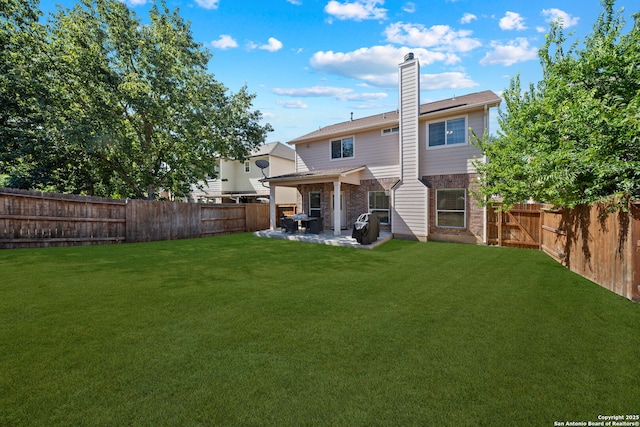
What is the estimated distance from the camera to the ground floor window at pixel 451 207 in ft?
35.7

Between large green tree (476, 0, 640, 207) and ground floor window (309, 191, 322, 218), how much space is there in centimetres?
887

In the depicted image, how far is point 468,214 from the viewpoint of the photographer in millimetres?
10719

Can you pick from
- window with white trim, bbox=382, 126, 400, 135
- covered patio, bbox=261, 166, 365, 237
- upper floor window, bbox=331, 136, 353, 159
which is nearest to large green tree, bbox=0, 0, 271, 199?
covered patio, bbox=261, 166, 365, 237

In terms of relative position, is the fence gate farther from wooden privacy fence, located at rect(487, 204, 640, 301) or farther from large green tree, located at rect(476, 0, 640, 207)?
large green tree, located at rect(476, 0, 640, 207)

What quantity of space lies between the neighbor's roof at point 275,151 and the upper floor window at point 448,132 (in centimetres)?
1264

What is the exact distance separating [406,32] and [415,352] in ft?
40.2

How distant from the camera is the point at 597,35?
19.6 ft

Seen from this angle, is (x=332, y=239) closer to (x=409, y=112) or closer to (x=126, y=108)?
(x=409, y=112)

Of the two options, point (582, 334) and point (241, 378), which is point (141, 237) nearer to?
point (241, 378)

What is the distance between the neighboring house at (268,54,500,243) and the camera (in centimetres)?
1066

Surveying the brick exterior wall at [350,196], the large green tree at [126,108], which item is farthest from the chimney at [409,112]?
the large green tree at [126,108]

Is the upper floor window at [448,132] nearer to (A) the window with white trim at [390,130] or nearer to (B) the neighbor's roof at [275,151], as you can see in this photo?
(A) the window with white trim at [390,130]

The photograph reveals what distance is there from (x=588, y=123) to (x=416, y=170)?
21.1 ft

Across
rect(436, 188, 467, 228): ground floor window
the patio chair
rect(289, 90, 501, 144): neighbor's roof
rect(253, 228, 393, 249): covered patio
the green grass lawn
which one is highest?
rect(289, 90, 501, 144): neighbor's roof
